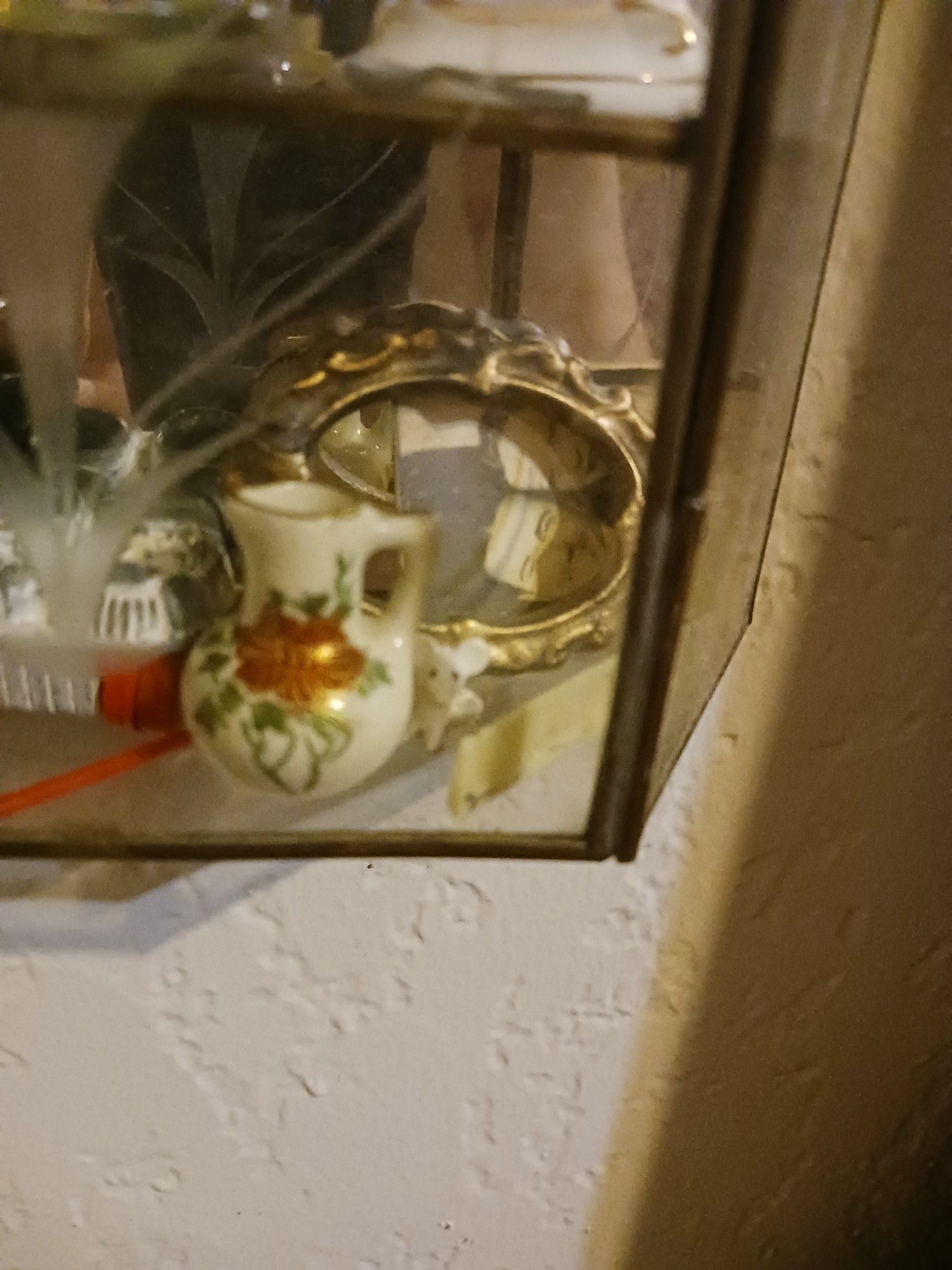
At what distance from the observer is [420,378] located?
1.36 ft

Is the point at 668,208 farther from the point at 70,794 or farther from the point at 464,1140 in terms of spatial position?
the point at 464,1140

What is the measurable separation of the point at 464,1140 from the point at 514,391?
602mm

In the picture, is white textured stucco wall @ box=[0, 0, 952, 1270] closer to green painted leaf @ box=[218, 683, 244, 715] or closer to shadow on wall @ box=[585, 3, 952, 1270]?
shadow on wall @ box=[585, 3, 952, 1270]

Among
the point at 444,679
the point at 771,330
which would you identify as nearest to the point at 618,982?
the point at 444,679

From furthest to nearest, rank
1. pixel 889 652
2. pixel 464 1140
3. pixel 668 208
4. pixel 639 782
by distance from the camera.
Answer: pixel 464 1140
pixel 889 652
pixel 639 782
pixel 668 208

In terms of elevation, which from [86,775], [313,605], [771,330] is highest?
[771,330]

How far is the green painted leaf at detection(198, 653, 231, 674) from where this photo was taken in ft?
1.45

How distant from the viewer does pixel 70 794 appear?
494 millimetres

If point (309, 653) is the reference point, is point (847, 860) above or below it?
below

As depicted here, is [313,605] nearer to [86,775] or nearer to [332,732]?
[332,732]

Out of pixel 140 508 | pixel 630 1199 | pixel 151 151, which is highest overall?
pixel 151 151

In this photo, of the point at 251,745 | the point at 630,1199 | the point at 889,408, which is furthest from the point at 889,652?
the point at 630,1199

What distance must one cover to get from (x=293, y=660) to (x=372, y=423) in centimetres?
11

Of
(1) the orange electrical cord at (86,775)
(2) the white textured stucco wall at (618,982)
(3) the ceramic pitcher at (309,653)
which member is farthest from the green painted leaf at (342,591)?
(2) the white textured stucco wall at (618,982)
